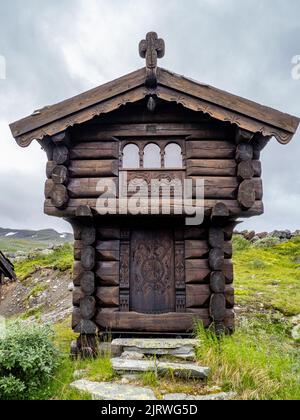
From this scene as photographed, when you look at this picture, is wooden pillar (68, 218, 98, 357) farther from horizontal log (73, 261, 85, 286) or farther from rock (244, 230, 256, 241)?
rock (244, 230, 256, 241)

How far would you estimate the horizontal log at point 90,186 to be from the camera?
7902 millimetres

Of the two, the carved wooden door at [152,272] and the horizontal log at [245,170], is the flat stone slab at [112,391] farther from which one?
the horizontal log at [245,170]

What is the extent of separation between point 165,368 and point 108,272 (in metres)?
2.59

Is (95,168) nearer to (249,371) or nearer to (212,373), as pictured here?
(212,373)

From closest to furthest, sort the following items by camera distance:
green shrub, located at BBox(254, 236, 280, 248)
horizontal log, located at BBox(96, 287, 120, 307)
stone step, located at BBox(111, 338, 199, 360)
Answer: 1. stone step, located at BBox(111, 338, 199, 360)
2. horizontal log, located at BBox(96, 287, 120, 307)
3. green shrub, located at BBox(254, 236, 280, 248)

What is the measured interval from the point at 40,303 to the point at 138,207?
35.0 feet

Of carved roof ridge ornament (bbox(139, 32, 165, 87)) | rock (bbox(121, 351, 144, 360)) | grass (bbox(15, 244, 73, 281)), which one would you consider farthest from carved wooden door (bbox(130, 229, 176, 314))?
grass (bbox(15, 244, 73, 281))

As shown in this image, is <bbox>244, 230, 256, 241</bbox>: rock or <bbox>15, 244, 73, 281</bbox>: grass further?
<bbox>244, 230, 256, 241</bbox>: rock

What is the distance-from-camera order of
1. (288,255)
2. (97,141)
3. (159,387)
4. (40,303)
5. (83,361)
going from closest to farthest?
(159,387) < (83,361) < (97,141) < (40,303) < (288,255)

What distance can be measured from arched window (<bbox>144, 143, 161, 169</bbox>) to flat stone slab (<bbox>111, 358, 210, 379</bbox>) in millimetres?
3842

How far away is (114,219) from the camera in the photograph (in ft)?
26.0

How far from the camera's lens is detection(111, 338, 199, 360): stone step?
6570 millimetres
